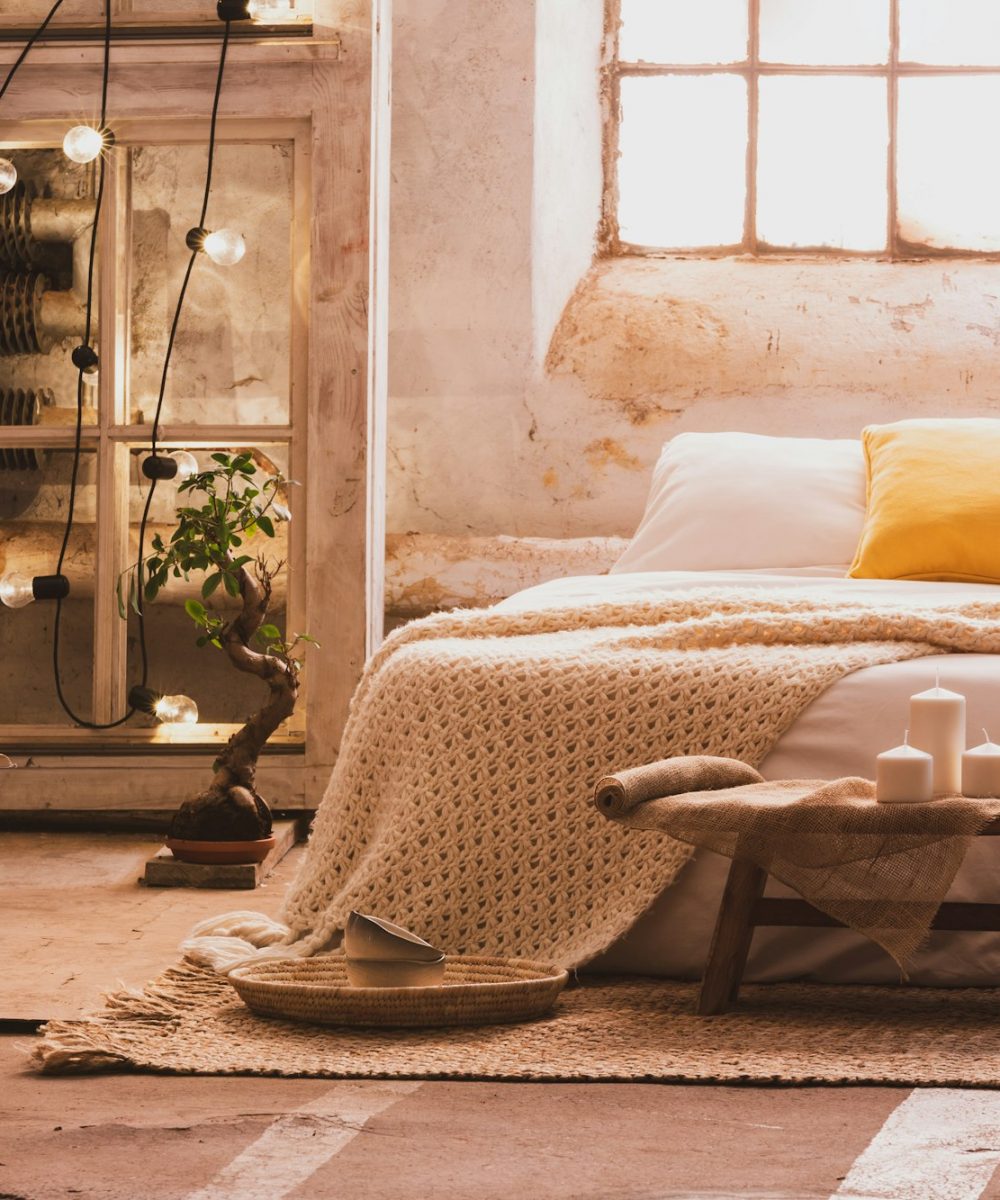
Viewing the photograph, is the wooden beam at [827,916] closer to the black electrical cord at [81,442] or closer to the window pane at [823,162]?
the black electrical cord at [81,442]

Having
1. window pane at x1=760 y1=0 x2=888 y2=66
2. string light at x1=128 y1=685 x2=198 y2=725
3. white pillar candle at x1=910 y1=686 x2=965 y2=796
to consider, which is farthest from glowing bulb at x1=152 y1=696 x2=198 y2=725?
window pane at x1=760 y1=0 x2=888 y2=66

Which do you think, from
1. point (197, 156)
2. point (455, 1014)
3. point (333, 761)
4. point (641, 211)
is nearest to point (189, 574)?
point (333, 761)

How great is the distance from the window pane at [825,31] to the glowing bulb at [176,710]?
2.37 meters

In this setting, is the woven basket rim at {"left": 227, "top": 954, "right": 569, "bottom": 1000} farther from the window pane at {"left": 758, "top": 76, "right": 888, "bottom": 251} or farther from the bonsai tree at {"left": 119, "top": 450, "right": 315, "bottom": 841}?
the window pane at {"left": 758, "top": 76, "right": 888, "bottom": 251}

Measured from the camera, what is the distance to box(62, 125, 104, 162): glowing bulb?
3775 mm

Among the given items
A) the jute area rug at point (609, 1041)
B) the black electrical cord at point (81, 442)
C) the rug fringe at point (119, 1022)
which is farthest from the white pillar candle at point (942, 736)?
the black electrical cord at point (81, 442)

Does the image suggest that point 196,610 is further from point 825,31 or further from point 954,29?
point 954,29

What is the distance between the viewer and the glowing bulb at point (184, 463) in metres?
3.93

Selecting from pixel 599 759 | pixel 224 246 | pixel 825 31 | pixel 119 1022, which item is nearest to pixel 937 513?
pixel 599 759

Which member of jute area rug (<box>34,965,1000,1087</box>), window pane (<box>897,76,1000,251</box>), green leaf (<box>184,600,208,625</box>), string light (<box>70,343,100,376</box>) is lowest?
jute area rug (<box>34,965,1000,1087</box>)

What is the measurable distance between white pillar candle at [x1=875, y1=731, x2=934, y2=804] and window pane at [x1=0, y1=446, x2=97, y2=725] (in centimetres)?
230

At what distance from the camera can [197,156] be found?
3.95 metres

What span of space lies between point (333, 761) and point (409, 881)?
1.46 m

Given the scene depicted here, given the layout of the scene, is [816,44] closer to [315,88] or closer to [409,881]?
[315,88]
